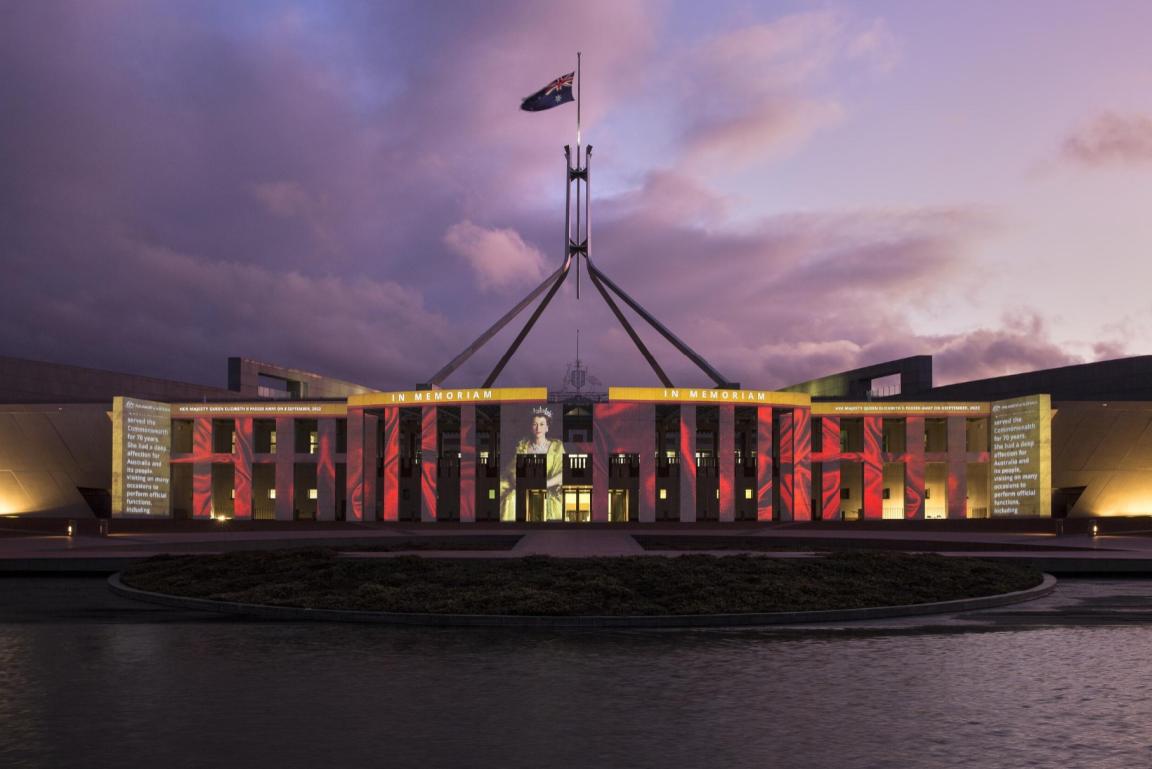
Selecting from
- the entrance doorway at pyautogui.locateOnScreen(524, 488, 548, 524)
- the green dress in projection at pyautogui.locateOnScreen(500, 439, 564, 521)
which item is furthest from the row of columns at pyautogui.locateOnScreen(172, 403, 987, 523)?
the entrance doorway at pyautogui.locateOnScreen(524, 488, 548, 524)

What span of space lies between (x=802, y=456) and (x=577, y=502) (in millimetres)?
13621

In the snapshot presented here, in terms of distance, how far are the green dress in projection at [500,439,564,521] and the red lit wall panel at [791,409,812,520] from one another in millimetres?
13951

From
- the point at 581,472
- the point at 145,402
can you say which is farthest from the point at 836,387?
the point at 145,402

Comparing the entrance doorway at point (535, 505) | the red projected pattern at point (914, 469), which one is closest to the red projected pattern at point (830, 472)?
the red projected pattern at point (914, 469)

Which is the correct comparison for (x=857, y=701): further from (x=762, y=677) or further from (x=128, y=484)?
(x=128, y=484)

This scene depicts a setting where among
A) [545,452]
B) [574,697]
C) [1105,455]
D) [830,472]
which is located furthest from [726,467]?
[574,697]

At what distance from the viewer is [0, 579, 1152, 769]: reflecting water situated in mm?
9531

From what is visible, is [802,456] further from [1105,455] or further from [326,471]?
[326,471]

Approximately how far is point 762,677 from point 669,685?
1.43 m

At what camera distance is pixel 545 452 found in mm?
55625

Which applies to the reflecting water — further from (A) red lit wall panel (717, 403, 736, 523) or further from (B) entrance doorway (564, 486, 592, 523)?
(B) entrance doorway (564, 486, 592, 523)

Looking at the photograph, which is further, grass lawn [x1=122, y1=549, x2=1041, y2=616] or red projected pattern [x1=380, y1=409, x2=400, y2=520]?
red projected pattern [x1=380, y1=409, x2=400, y2=520]

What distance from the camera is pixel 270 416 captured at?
59.9 m

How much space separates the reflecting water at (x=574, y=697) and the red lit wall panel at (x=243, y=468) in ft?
141
